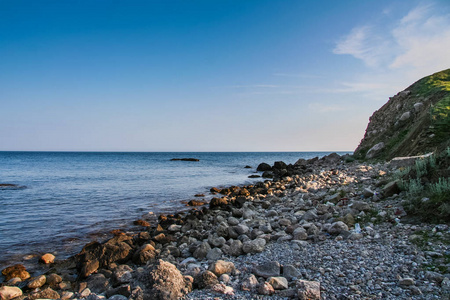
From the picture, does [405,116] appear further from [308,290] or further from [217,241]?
[308,290]

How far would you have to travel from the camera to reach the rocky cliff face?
14305 mm

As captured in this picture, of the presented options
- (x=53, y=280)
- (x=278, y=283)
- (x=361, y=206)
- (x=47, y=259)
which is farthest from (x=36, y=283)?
(x=361, y=206)

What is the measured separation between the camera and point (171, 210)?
13891mm

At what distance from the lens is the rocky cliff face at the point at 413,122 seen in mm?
14305

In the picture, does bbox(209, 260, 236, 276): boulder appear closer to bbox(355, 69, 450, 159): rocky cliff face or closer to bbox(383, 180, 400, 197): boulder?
bbox(383, 180, 400, 197): boulder

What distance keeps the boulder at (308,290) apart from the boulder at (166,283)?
1782 mm

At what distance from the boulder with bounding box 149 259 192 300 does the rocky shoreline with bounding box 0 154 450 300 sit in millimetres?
16

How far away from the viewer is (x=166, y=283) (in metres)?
4.38

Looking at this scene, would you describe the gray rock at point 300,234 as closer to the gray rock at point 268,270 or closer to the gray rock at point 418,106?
the gray rock at point 268,270

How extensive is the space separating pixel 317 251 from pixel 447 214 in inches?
111

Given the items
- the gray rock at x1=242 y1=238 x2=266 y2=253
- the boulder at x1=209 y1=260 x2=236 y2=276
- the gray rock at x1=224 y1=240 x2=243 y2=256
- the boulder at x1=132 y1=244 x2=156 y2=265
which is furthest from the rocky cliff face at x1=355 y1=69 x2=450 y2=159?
the boulder at x1=132 y1=244 x2=156 y2=265

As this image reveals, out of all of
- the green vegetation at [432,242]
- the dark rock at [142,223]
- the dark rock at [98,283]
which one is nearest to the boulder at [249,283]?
the green vegetation at [432,242]

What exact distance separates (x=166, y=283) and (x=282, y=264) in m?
2.20

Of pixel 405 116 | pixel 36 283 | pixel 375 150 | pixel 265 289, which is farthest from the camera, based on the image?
pixel 375 150
